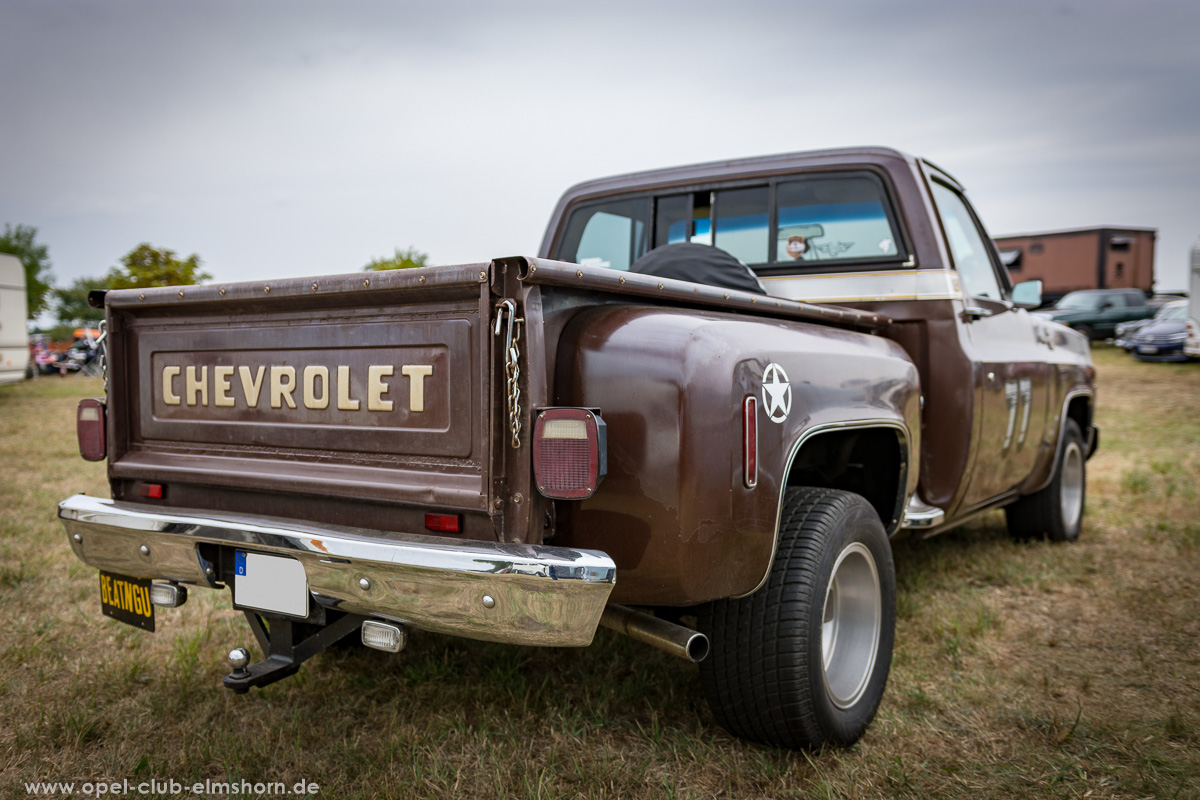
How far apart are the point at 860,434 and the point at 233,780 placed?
7.08 ft

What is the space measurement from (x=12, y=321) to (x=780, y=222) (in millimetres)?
13122

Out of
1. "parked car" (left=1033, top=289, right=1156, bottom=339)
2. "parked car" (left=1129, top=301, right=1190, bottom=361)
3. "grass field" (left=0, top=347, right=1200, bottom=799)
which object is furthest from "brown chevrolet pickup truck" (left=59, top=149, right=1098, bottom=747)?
"parked car" (left=1033, top=289, right=1156, bottom=339)

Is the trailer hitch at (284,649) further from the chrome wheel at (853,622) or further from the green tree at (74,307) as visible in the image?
the green tree at (74,307)

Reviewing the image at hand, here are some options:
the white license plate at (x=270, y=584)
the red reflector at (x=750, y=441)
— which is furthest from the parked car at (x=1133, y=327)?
the white license plate at (x=270, y=584)

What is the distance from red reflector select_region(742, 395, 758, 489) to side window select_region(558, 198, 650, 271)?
2043 millimetres

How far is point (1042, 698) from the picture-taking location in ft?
9.31

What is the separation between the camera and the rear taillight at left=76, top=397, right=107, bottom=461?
103 inches

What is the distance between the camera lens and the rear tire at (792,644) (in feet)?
7.36

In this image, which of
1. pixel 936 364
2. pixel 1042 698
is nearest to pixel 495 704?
pixel 1042 698

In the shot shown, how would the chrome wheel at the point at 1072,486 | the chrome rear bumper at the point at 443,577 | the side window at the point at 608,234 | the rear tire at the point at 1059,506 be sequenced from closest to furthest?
the chrome rear bumper at the point at 443,577, the side window at the point at 608,234, the rear tire at the point at 1059,506, the chrome wheel at the point at 1072,486

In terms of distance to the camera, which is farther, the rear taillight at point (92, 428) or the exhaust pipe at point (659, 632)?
the rear taillight at point (92, 428)

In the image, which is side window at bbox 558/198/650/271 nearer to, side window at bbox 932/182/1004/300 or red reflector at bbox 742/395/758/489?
side window at bbox 932/182/1004/300

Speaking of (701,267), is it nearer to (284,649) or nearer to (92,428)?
(284,649)

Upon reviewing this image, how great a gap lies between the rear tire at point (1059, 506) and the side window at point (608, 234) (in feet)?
8.73
